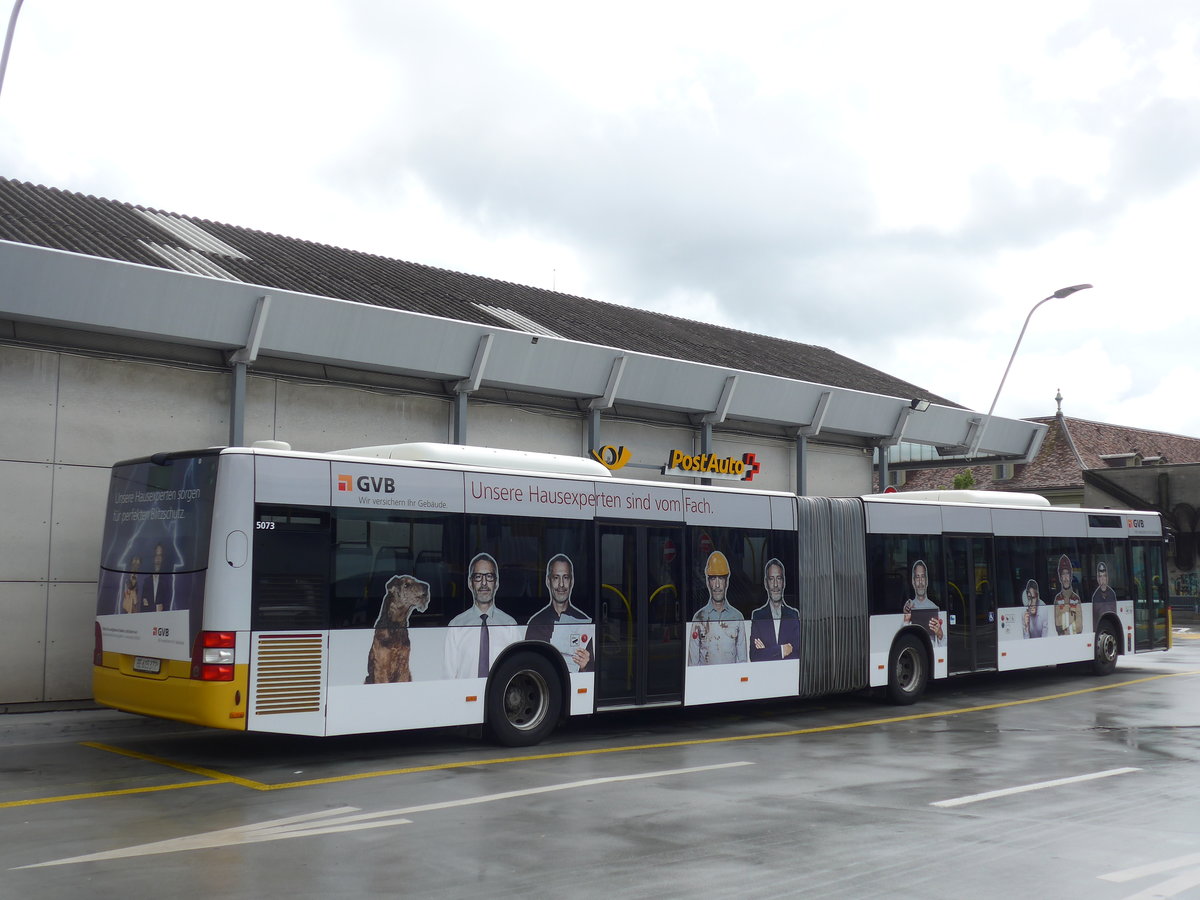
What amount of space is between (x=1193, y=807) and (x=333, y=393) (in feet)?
41.6

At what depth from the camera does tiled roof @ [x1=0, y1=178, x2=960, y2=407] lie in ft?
59.1

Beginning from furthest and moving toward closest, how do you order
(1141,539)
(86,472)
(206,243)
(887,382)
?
1. (887,382)
2. (1141,539)
3. (206,243)
4. (86,472)

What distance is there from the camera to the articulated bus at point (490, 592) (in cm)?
1092

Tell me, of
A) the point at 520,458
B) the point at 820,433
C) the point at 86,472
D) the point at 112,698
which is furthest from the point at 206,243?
the point at 820,433

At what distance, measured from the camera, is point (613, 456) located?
21.1 m

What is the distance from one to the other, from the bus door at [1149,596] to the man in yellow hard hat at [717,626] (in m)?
10.9

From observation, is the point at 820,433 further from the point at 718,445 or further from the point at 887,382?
the point at 887,382

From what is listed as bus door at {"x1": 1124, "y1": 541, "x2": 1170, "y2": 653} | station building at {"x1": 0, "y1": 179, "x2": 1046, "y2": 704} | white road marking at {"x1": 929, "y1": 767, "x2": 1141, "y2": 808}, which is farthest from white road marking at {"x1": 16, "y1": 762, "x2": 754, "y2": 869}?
bus door at {"x1": 1124, "y1": 541, "x2": 1170, "y2": 653}

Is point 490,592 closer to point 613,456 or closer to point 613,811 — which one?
point 613,811

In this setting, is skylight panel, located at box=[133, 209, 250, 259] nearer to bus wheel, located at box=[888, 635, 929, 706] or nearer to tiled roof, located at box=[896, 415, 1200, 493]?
bus wheel, located at box=[888, 635, 929, 706]

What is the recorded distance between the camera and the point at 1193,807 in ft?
30.5

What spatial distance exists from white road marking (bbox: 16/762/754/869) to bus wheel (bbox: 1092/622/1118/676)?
1477 cm

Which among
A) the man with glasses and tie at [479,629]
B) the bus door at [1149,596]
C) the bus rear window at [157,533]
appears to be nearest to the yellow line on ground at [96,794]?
the bus rear window at [157,533]

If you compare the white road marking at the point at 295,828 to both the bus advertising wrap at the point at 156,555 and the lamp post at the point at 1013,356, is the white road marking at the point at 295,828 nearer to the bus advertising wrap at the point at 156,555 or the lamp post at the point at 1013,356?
the bus advertising wrap at the point at 156,555
